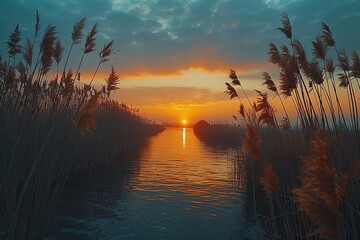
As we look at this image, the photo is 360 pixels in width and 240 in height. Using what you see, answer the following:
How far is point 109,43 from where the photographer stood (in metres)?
4.76

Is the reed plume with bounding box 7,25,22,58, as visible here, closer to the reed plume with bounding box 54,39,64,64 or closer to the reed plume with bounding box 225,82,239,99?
the reed plume with bounding box 54,39,64,64

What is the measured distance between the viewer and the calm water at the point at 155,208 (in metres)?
7.53

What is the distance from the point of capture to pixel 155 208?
9414 millimetres

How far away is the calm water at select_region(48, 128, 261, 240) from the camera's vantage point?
7527mm

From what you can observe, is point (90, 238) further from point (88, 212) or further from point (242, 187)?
point (242, 187)

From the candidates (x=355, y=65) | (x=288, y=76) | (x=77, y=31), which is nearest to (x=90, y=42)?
(x=77, y=31)

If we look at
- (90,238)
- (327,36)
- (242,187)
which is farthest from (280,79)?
(242,187)

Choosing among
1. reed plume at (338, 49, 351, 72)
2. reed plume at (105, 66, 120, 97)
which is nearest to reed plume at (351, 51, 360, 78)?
reed plume at (338, 49, 351, 72)

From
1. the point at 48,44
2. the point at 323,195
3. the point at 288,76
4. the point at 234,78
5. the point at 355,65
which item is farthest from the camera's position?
the point at 234,78

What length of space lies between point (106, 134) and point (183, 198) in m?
7.48

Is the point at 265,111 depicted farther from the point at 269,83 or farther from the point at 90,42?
the point at 90,42

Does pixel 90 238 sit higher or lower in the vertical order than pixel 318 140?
lower

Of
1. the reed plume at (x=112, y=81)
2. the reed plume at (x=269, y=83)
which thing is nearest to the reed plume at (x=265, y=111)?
the reed plume at (x=269, y=83)

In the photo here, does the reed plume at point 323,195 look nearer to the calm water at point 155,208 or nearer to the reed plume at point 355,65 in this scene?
the reed plume at point 355,65
